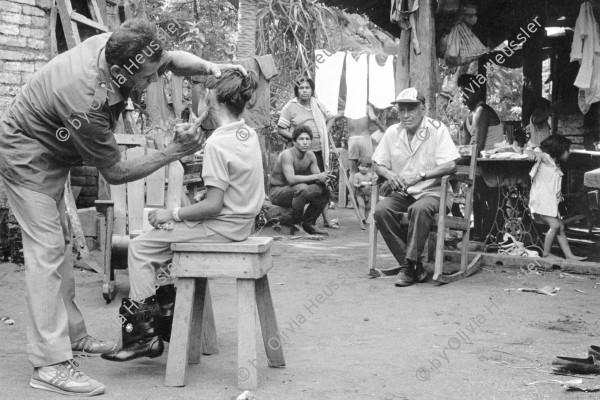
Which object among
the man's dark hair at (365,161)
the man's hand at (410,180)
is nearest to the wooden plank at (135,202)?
the man's hand at (410,180)

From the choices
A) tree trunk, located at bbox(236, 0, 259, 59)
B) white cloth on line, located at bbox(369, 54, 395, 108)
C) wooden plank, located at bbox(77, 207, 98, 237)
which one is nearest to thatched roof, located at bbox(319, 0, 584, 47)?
tree trunk, located at bbox(236, 0, 259, 59)

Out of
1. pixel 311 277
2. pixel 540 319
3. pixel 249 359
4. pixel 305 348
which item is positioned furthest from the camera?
pixel 311 277

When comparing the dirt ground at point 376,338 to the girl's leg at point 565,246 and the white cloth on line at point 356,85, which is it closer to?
the girl's leg at point 565,246

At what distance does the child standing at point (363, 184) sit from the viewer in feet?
38.5

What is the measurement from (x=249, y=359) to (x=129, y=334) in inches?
26.1

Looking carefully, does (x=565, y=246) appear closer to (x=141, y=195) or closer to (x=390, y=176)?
(x=390, y=176)

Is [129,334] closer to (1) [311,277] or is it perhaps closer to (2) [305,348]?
(2) [305,348]

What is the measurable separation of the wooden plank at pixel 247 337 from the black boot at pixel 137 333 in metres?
0.47

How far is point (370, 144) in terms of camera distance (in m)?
13.0

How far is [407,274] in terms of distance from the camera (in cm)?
683

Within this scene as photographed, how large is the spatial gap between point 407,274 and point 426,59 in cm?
271

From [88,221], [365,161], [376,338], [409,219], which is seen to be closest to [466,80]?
[365,161]

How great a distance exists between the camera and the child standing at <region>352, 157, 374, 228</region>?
11734mm

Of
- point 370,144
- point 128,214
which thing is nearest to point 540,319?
point 128,214
